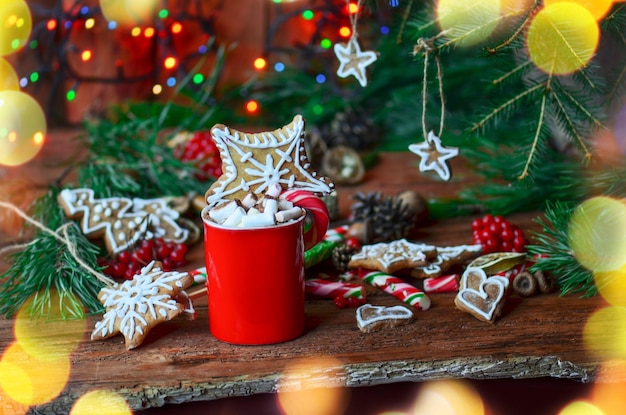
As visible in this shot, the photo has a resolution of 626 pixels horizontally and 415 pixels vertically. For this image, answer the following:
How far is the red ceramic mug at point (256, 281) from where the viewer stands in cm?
107

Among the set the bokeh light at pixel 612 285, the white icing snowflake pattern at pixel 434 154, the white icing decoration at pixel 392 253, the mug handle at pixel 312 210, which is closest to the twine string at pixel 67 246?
the mug handle at pixel 312 210

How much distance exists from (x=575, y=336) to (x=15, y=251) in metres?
1.03

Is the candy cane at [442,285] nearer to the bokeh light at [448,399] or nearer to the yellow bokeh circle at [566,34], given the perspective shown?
the bokeh light at [448,399]

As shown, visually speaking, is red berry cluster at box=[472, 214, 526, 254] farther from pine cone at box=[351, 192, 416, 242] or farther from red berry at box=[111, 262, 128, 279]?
red berry at box=[111, 262, 128, 279]

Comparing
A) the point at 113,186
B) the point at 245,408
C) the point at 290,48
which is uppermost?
the point at 290,48

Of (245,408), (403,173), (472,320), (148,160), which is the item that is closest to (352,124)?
(403,173)

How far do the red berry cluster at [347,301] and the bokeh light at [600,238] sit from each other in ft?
1.18

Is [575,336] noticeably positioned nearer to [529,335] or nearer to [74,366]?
[529,335]

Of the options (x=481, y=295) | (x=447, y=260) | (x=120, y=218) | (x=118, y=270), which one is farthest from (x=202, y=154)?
(x=481, y=295)

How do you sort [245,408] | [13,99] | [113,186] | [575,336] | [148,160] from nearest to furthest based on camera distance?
1. [245,408]
2. [575,336]
3. [113,186]
4. [148,160]
5. [13,99]

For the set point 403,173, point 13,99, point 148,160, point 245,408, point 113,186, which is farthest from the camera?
point 13,99

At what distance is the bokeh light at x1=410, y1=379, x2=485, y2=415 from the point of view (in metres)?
1.02

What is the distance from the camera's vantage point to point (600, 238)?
49.5 inches

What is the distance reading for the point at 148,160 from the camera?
5.92 feet
